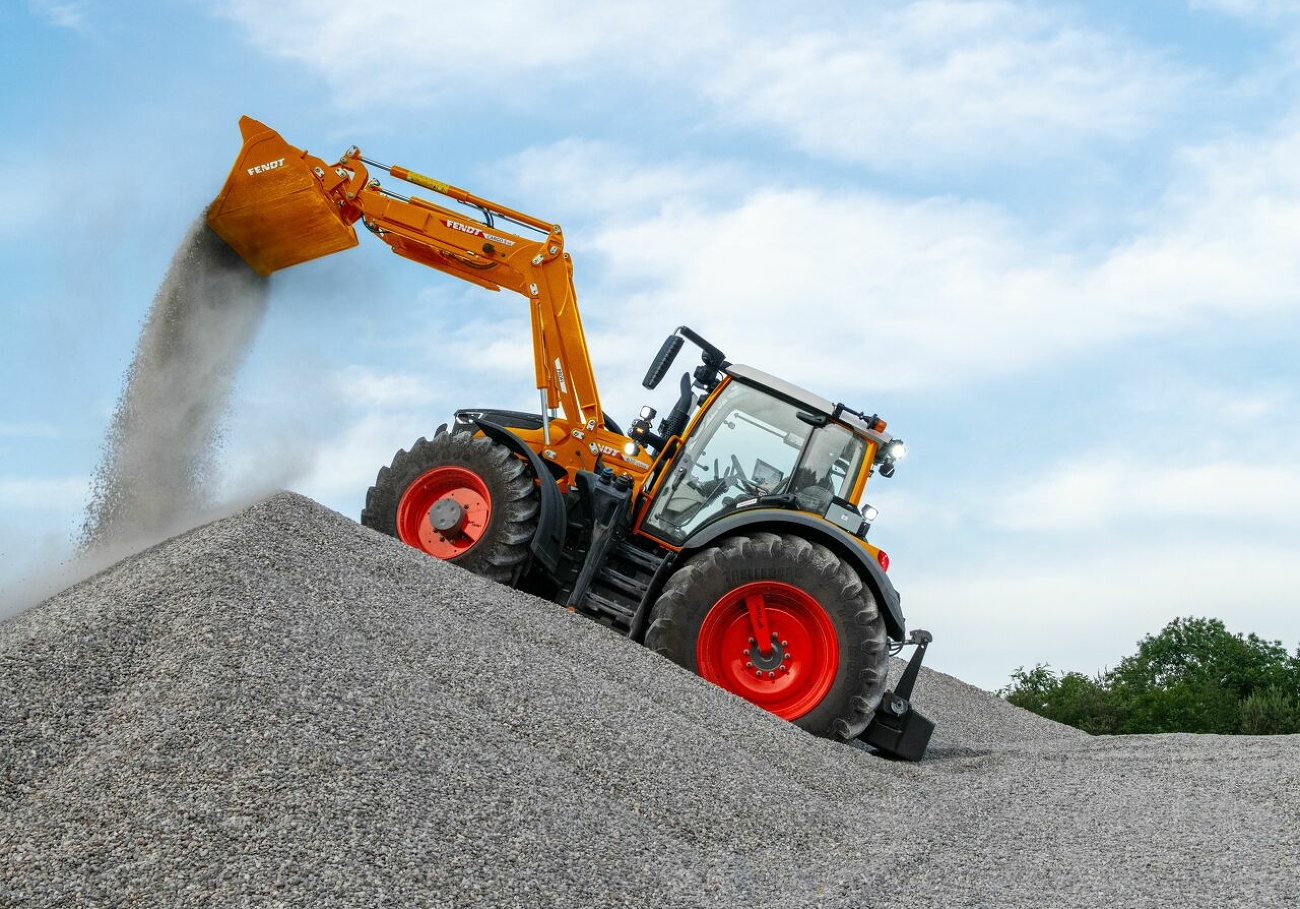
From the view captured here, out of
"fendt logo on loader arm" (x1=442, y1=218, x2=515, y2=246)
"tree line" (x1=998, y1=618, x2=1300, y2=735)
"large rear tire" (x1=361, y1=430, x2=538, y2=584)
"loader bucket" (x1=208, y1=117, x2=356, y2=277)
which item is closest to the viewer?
"large rear tire" (x1=361, y1=430, x2=538, y2=584)


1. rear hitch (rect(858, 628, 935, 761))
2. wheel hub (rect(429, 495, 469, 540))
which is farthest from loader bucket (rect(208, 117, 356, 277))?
rear hitch (rect(858, 628, 935, 761))

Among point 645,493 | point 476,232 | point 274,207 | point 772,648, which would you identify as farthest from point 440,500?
point 274,207

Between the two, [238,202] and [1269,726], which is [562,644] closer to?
[238,202]

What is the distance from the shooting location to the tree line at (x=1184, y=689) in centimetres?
1213

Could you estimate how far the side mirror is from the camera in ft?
26.0

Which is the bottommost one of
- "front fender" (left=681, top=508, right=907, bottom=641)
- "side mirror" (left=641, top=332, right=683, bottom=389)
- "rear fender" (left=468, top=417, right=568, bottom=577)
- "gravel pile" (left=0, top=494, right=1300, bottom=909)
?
"gravel pile" (left=0, top=494, right=1300, bottom=909)

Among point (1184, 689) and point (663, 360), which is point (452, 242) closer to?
point (663, 360)

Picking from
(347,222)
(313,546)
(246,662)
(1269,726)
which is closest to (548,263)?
(347,222)

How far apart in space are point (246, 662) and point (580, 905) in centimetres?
172

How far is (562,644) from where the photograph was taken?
6.11 metres

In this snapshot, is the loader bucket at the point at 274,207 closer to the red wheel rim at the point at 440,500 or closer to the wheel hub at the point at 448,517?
the red wheel rim at the point at 440,500

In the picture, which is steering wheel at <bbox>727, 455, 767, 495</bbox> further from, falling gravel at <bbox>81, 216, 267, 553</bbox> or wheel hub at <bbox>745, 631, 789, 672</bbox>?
falling gravel at <bbox>81, 216, 267, 553</bbox>

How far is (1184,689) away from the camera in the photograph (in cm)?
1289

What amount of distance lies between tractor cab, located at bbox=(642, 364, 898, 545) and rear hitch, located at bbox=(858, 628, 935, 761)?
1.23m
